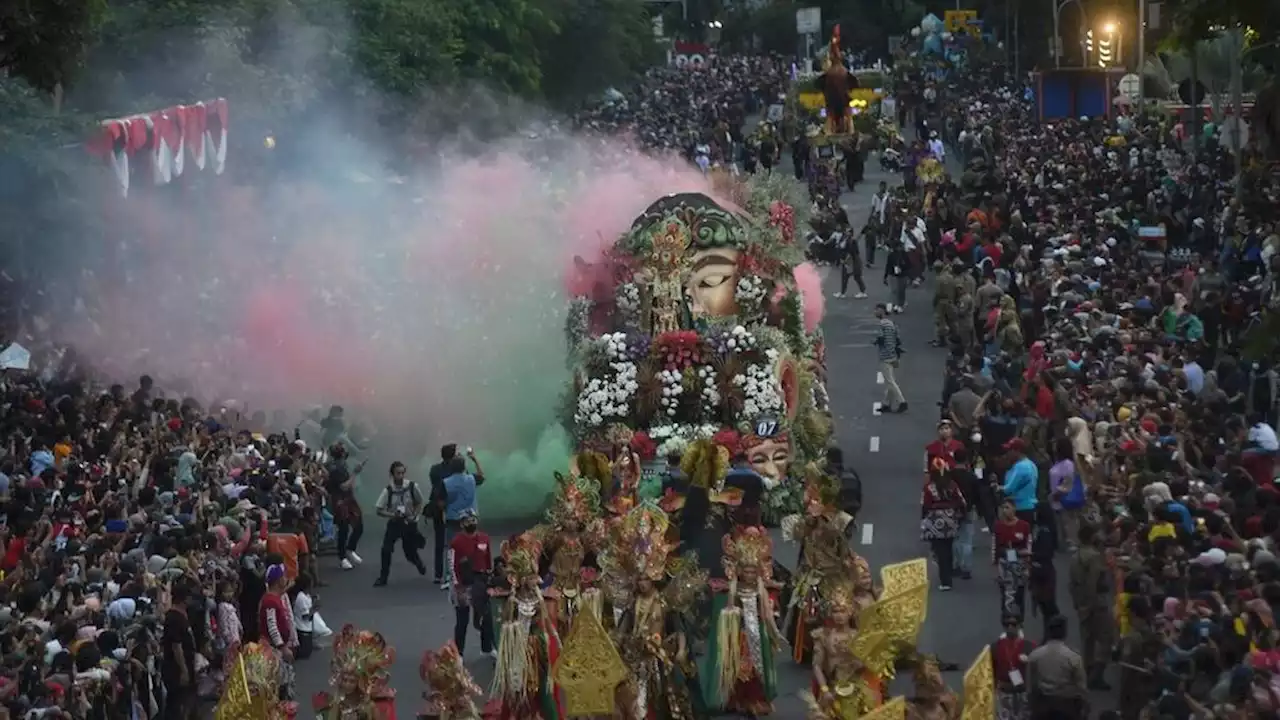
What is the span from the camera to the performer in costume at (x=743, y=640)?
1930cm

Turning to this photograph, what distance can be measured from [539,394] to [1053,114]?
82.7ft

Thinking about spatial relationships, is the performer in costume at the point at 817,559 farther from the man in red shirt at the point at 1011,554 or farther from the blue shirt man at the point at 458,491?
the blue shirt man at the point at 458,491

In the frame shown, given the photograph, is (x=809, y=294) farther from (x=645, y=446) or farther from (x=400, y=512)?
(x=400, y=512)

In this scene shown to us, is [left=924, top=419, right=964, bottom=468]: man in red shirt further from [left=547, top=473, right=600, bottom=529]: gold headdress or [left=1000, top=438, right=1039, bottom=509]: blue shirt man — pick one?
[left=547, top=473, right=600, bottom=529]: gold headdress

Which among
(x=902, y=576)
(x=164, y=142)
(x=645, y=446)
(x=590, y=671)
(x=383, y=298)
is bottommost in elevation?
(x=590, y=671)

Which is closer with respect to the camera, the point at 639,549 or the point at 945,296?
the point at 639,549

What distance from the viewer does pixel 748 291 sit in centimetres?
2666

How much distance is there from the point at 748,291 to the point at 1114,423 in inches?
158

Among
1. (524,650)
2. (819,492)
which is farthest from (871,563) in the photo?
(524,650)

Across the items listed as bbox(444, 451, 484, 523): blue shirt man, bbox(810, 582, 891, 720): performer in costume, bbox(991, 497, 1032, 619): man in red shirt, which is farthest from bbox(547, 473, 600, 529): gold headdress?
bbox(444, 451, 484, 523): blue shirt man

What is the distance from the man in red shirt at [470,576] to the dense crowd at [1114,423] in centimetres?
372

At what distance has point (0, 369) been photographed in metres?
27.7

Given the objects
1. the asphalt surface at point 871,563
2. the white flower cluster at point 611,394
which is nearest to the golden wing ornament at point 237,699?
the asphalt surface at point 871,563

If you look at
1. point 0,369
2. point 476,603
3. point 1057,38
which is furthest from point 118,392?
point 1057,38
